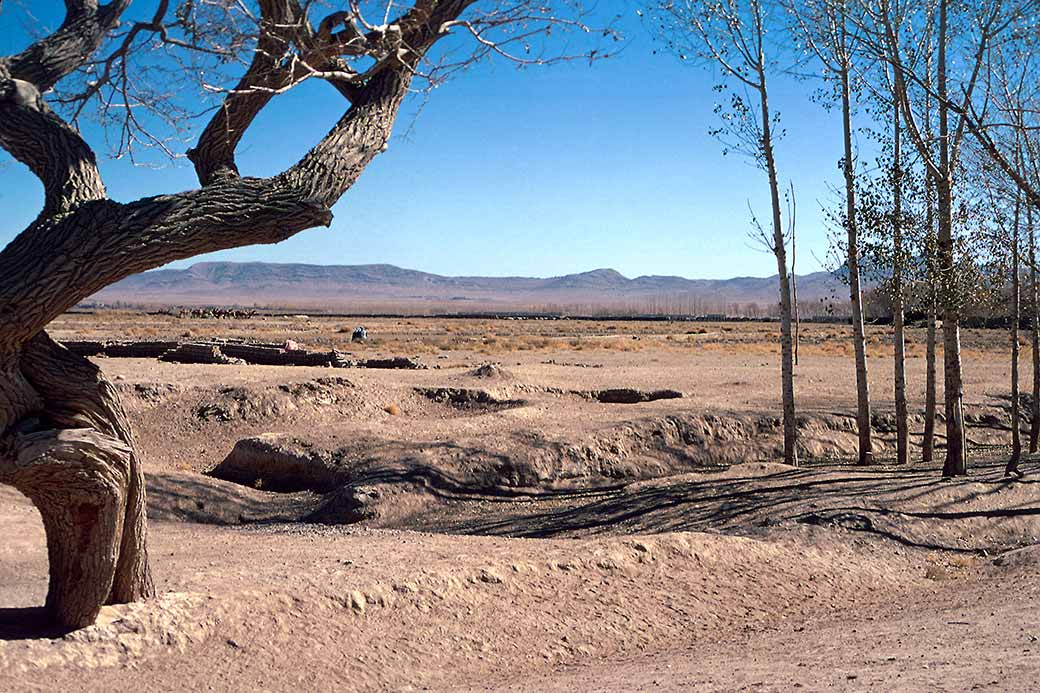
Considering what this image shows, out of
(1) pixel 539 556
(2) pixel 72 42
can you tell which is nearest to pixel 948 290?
(1) pixel 539 556

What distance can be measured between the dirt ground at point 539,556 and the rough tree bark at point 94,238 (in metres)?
0.72

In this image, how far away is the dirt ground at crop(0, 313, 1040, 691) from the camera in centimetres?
682

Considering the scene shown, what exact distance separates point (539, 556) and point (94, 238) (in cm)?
497

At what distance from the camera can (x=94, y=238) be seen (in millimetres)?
5859

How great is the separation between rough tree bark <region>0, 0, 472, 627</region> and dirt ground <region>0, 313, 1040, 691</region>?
0.72 metres

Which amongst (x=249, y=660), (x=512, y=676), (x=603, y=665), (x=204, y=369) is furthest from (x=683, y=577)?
(x=204, y=369)

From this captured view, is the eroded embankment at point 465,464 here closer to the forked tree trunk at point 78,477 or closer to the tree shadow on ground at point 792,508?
the tree shadow on ground at point 792,508

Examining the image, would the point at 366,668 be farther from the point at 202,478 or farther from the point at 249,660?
the point at 202,478

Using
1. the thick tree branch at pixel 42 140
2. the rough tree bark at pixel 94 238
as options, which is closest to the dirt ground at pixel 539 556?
the rough tree bark at pixel 94 238

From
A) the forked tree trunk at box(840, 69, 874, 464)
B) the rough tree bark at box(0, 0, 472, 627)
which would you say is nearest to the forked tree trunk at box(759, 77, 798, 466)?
the forked tree trunk at box(840, 69, 874, 464)

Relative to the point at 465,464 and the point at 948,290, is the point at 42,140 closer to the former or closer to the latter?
the point at 465,464

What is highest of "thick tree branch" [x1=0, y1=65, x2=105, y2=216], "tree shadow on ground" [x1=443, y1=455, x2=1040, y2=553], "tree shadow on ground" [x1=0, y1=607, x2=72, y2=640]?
"thick tree branch" [x1=0, y1=65, x2=105, y2=216]

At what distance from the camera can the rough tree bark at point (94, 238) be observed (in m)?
5.88

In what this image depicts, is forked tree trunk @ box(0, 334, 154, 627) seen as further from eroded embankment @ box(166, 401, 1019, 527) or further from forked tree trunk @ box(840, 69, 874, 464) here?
forked tree trunk @ box(840, 69, 874, 464)
